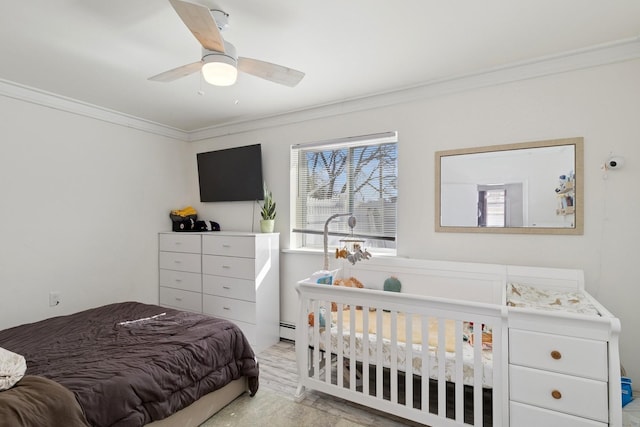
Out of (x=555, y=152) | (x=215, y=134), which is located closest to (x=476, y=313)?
(x=555, y=152)

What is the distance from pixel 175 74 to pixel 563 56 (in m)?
2.56

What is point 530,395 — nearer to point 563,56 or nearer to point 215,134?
point 563,56

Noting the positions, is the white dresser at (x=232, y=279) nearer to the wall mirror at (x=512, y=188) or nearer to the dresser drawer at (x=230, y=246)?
the dresser drawer at (x=230, y=246)

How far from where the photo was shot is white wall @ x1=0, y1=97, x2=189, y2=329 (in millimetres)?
2693

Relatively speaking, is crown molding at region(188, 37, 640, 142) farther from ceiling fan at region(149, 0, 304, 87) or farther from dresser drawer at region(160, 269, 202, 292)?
dresser drawer at region(160, 269, 202, 292)

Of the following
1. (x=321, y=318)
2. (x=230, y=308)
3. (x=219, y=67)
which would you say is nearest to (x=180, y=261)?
(x=230, y=308)

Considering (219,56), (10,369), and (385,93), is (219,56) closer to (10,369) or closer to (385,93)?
(385,93)

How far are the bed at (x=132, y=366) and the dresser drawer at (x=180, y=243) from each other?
917 mm

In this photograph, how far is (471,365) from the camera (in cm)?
178

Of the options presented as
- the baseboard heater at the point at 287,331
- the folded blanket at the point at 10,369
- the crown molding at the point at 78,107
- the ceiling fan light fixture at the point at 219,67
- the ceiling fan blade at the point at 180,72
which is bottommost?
the baseboard heater at the point at 287,331

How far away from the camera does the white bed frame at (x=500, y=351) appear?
58.2 inches

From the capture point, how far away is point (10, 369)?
1419mm

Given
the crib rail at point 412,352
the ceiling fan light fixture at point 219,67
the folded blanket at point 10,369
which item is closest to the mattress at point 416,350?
the crib rail at point 412,352

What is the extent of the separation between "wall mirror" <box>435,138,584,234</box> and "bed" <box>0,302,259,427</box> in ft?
6.40
